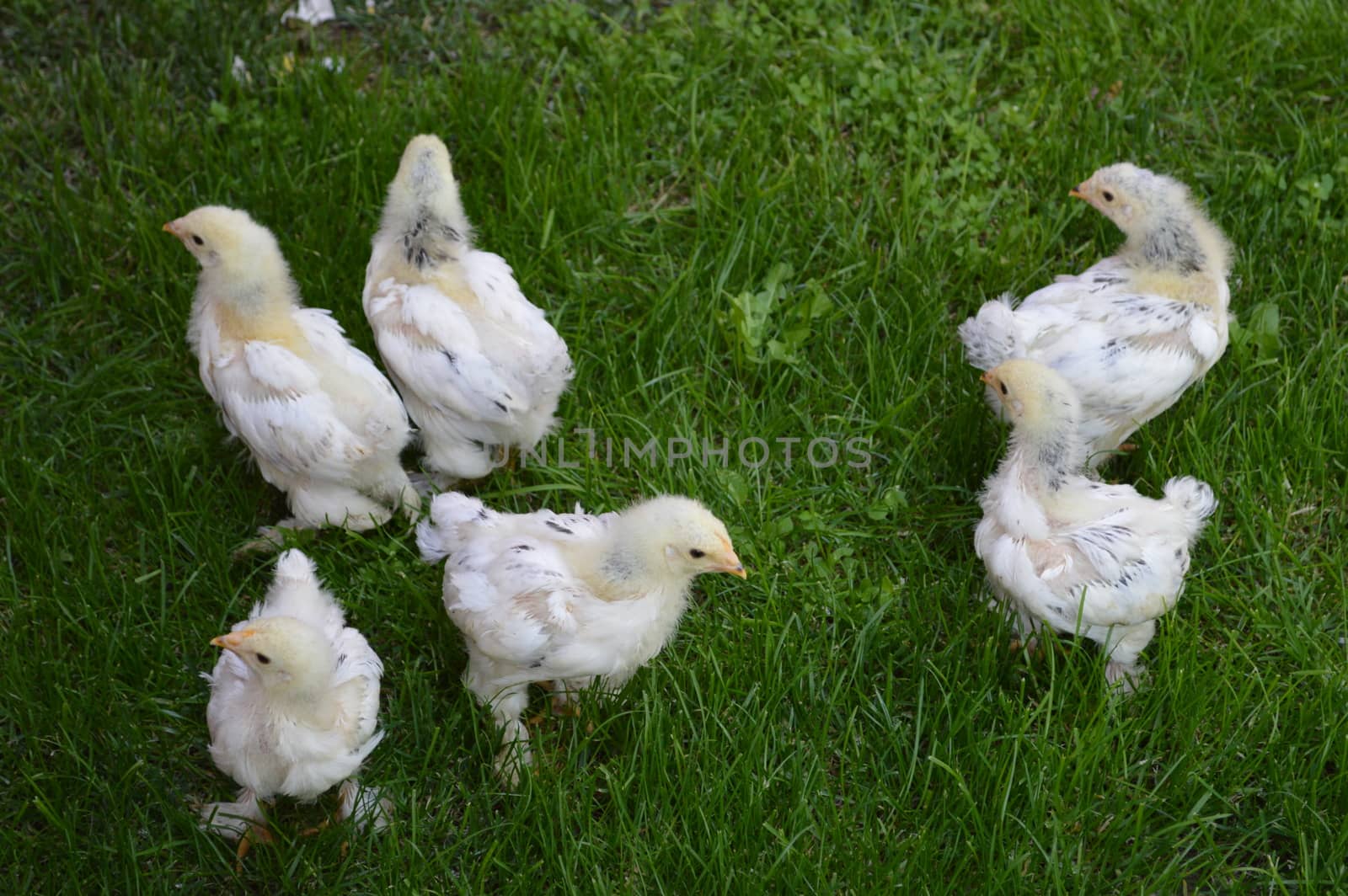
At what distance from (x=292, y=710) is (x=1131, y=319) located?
257 cm

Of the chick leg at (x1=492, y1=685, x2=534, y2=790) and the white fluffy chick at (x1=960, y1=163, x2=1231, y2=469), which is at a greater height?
the white fluffy chick at (x1=960, y1=163, x2=1231, y2=469)

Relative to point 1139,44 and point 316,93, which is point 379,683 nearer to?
point 316,93

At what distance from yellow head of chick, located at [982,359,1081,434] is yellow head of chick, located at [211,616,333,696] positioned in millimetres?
1920

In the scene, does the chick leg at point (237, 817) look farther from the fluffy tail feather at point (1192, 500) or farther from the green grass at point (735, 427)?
the fluffy tail feather at point (1192, 500)

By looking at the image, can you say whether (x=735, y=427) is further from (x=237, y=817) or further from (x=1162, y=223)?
(x=237, y=817)

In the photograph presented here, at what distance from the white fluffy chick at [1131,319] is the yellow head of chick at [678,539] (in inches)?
45.4

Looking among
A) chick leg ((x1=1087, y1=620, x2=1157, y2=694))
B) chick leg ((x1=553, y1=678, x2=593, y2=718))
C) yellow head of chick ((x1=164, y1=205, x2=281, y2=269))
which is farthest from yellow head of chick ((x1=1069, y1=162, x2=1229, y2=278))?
yellow head of chick ((x1=164, y1=205, x2=281, y2=269))

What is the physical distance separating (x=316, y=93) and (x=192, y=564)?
6.42 ft

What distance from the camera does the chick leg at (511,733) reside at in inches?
132

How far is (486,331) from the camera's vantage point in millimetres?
3674

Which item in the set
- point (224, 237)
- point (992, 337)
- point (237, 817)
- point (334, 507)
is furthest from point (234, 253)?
point (992, 337)

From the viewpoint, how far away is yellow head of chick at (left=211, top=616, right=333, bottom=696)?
297 centimetres

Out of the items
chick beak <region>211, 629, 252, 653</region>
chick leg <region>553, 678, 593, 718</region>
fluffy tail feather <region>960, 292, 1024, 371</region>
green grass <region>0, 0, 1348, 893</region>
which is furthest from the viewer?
fluffy tail feather <region>960, 292, 1024, 371</region>

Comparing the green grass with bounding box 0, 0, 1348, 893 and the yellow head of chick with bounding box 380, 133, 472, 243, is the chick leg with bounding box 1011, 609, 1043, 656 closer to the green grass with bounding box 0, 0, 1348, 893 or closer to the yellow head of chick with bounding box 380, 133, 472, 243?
the green grass with bounding box 0, 0, 1348, 893
